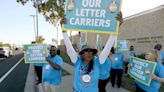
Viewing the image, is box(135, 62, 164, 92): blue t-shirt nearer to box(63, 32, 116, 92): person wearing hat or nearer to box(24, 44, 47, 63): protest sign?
box(63, 32, 116, 92): person wearing hat

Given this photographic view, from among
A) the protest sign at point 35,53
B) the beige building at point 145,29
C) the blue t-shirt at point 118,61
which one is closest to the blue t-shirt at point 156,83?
the protest sign at point 35,53

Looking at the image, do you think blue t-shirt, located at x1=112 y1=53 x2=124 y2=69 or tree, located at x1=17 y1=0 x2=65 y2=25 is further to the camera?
tree, located at x1=17 y1=0 x2=65 y2=25

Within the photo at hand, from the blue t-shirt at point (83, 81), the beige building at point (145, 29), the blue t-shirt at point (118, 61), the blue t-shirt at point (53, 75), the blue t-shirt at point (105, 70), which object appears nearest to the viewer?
the blue t-shirt at point (83, 81)

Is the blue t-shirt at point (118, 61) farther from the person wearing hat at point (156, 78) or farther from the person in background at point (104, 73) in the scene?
the person wearing hat at point (156, 78)

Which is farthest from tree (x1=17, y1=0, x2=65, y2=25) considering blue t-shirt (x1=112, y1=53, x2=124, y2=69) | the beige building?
blue t-shirt (x1=112, y1=53, x2=124, y2=69)

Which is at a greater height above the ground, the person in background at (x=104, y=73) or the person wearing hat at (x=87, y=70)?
the person wearing hat at (x=87, y=70)

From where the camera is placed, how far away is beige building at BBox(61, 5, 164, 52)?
1755 centimetres

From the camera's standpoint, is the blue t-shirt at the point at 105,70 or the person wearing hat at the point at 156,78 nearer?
the person wearing hat at the point at 156,78

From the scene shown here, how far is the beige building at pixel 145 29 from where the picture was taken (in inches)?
691

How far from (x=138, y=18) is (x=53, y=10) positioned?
716 cm

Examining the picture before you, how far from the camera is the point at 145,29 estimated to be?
19875 millimetres

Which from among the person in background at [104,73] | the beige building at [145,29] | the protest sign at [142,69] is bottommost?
the person in background at [104,73]

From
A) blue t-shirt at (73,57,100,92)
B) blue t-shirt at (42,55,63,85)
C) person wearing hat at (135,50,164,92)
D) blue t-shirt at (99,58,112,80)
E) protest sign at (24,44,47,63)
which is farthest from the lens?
protest sign at (24,44,47,63)

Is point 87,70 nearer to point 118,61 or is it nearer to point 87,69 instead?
point 87,69
